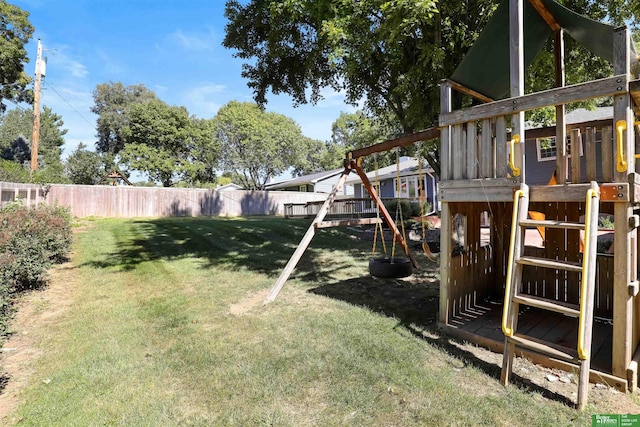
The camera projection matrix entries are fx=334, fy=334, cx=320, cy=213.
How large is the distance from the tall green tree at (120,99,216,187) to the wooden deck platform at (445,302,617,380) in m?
30.3

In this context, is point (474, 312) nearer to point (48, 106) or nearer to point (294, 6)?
point (294, 6)

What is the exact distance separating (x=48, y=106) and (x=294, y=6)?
4398 cm

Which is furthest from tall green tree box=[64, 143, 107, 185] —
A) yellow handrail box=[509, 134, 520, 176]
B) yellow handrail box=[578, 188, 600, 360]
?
yellow handrail box=[578, 188, 600, 360]

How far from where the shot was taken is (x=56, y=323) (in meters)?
4.43

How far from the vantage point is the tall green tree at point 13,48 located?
1730 cm

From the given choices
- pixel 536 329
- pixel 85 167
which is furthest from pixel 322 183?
pixel 536 329

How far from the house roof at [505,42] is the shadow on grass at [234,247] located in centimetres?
A: 428

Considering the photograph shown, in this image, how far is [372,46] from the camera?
6.83 metres

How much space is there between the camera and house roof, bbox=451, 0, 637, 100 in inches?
148

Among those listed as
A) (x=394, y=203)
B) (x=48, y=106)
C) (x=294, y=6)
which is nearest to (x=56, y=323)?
(x=294, y=6)

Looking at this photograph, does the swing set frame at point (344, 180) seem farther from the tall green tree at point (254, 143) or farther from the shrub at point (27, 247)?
the tall green tree at point (254, 143)

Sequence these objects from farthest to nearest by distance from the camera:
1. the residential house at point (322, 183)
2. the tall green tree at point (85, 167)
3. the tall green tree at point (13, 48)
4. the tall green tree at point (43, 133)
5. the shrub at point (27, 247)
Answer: the tall green tree at point (43, 133) < the tall green tree at point (85, 167) < the residential house at point (322, 183) < the tall green tree at point (13, 48) < the shrub at point (27, 247)

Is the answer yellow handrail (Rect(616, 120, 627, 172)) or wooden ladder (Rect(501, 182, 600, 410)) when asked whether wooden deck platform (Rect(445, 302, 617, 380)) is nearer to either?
wooden ladder (Rect(501, 182, 600, 410))

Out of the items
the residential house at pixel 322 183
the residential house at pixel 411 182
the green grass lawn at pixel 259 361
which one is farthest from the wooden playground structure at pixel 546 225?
the residential house at pixel 322 183
